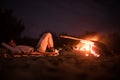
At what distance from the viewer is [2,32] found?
2106cm

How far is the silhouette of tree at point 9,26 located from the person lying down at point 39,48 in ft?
40.6

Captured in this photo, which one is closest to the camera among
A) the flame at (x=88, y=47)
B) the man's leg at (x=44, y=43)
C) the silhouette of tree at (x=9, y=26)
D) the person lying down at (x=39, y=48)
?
the person lying down at (x=39, y=48)

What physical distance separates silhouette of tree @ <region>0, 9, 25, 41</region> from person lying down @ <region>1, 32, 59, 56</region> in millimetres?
12361

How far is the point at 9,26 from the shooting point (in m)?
22.7

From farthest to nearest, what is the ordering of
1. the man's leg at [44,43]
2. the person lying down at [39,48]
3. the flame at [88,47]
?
the man's leg at [44,43], the flame at [88,47], the person lying down at [39,48]

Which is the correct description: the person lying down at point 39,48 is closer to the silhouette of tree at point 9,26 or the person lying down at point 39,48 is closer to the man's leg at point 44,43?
the man's leg at point 44,43

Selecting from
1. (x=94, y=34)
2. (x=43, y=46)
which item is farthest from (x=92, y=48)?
Answer: (x=94, y=34)

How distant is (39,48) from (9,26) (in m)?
15.0

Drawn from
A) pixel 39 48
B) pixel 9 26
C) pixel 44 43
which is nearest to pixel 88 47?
pixel 44 43

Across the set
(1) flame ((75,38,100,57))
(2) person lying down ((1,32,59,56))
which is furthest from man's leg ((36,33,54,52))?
(1) flame ((75,38,100,57))

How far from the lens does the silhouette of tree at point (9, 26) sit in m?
21.3

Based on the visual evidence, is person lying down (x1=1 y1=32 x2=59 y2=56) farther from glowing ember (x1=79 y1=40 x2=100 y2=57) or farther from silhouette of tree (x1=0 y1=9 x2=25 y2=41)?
silhouette of tree (x1=0 y1=9 x2=25 y2=41)

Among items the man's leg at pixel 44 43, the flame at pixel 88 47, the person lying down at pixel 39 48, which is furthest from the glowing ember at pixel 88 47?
the man's leg at pixel 44 43

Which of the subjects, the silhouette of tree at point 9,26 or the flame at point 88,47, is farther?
the silhouette of tree at point 9,26
